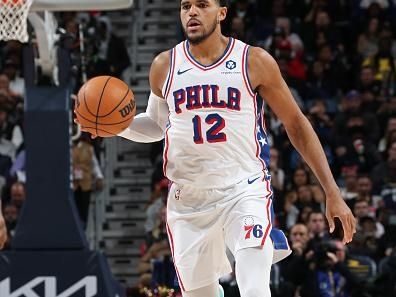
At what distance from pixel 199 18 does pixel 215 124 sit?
647mm

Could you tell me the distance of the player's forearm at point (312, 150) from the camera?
22.0 ft

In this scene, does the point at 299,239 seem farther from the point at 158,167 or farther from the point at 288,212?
the point at 158,167

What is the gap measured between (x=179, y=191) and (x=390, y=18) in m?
11.1

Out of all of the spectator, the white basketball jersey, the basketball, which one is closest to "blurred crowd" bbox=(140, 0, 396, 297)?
the spectator

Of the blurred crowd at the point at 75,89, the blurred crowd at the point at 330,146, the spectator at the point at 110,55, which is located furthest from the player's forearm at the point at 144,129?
the spectator at the point at 110,55

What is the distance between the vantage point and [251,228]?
6465 mm

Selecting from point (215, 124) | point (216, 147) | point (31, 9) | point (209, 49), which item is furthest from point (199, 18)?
point (31, 9)

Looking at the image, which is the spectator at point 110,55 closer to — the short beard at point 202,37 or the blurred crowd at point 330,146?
the blurred crowd at point 330,146

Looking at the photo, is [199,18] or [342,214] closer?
[342,214]

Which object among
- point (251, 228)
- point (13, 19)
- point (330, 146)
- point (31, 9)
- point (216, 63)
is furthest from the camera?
point (330, 146)

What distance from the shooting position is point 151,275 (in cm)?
1205

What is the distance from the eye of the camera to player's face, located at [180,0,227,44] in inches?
265

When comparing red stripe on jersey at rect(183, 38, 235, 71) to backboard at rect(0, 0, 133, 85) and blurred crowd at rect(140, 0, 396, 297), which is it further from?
blurred crowd at rect(140, 0, 396, 297)

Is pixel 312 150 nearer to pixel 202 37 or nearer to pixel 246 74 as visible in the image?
pixel 246 74
